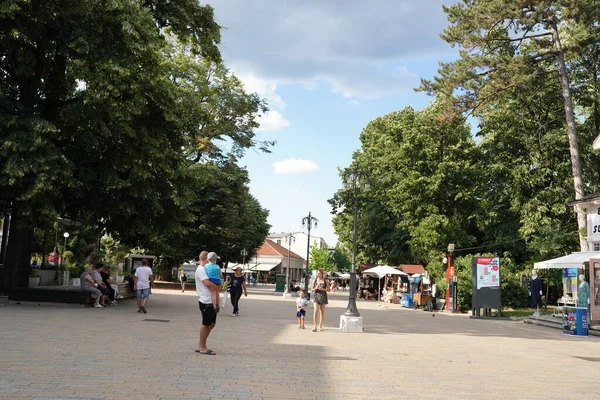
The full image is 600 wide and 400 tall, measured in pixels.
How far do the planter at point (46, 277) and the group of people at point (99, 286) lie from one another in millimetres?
3439

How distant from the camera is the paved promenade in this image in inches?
277

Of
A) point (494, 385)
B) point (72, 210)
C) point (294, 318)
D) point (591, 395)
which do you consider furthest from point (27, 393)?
point (72, 210)

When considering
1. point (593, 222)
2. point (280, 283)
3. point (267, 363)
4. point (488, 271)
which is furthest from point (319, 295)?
point (280, 283)

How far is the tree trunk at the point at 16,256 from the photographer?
20484 mm

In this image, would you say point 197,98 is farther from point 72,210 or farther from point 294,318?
point 294,318

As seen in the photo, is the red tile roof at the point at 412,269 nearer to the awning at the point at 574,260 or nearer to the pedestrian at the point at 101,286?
the awning at the point at 574,260

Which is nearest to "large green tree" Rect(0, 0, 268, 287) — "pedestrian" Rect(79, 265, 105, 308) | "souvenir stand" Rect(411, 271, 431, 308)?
"pedestrian" Rect(79, 265, 105, 308)

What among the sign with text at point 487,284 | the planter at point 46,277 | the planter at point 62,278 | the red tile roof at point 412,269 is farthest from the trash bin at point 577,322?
the red tile roof at point 412,269

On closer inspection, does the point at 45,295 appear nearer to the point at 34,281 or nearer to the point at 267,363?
the point at 34,281

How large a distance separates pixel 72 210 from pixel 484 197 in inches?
1073

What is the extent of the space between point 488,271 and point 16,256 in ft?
63.7

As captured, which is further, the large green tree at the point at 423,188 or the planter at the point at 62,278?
the large green tree at the point at 423,188

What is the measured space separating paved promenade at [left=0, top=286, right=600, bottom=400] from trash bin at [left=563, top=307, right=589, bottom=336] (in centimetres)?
249

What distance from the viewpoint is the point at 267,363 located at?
368 inches
